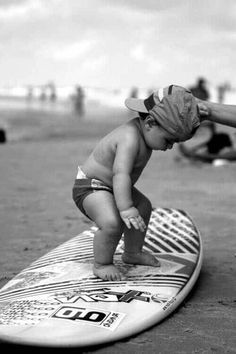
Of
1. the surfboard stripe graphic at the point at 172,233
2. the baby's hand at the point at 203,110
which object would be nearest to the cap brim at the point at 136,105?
the baby's hand at the point at 203,110

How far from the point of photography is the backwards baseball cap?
9.35ft

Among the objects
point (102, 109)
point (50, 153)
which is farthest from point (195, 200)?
point (102, 109)

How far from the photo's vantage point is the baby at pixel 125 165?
287 cm

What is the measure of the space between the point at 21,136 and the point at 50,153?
4712 mm

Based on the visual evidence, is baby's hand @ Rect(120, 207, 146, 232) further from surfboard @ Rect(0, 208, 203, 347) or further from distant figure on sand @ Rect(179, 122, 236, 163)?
distant figure on sand @ Rect(179, 122, 236, 163)

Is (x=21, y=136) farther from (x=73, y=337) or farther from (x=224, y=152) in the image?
(x=73, y=337)

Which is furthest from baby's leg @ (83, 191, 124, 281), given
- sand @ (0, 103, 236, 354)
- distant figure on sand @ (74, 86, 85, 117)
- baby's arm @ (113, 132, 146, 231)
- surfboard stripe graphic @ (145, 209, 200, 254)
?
distant figure on sand @ (74, 86, 85, 117)

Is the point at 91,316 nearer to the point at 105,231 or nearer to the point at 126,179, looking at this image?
the point at 105,231

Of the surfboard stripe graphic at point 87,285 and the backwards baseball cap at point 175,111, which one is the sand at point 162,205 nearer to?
the surfboard stripe graphic at point 87,285

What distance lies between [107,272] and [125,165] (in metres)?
0.54

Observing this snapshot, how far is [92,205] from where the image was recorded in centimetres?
304

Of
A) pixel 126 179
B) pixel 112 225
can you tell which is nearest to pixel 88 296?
pixel 112 225

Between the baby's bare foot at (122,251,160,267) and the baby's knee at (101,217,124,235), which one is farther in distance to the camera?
the baby's bare foot at (122,251,160,267)

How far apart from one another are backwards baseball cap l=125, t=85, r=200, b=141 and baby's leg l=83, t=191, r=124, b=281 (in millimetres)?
478
